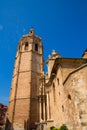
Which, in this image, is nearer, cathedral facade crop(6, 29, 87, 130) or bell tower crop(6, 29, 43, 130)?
cathedral facade crop(6, 29, 87, 130)

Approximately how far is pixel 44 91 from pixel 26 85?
14.3 ft

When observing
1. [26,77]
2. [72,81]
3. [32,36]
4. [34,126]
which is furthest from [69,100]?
[32,36]

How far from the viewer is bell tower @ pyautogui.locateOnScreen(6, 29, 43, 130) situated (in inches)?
1099

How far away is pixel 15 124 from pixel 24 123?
1849 mm

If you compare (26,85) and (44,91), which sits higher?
(26,85)

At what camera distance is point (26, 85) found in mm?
31391

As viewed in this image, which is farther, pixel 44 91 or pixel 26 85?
pixel 26 85

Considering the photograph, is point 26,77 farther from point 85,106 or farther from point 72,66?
point 85,106

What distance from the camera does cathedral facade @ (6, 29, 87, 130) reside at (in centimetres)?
1148

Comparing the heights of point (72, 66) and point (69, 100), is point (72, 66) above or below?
above

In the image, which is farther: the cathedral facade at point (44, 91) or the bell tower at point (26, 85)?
the bell tower at point (26, 85)

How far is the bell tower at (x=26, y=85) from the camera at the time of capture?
27906 millimetres

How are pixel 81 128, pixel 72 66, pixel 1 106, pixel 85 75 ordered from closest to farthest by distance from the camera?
1. pixel 81 128
2. pixel 85 75
3. pixel 72 66
4. pixel 1 106

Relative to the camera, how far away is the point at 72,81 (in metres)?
12.0
